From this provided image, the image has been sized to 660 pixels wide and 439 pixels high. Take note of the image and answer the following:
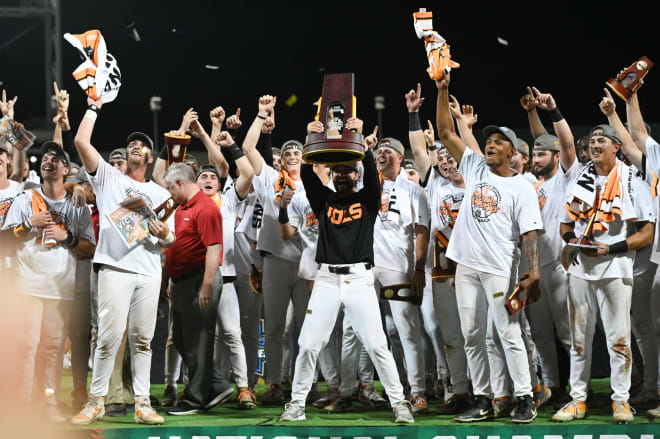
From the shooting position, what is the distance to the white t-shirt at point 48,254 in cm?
583

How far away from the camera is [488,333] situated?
5.58 m

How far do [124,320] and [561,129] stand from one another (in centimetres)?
388

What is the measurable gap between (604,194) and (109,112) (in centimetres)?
1390

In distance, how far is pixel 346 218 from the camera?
5.74m

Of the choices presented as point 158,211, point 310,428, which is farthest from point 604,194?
point 158,211

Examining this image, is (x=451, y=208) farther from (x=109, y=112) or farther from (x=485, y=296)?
(x=109, y=112)

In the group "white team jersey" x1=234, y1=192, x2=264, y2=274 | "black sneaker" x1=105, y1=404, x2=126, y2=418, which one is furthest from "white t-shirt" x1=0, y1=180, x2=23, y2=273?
"white team jersey" x1=234, y1=192, x2=264, y2=274

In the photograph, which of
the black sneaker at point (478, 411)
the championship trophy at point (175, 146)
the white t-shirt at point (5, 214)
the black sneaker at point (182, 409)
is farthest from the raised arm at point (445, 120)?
the white t-shirt at point (5, 214)

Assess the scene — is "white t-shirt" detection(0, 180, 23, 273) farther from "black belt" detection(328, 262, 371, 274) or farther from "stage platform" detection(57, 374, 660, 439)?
"black belt" detection(328, 262, 371, 274)

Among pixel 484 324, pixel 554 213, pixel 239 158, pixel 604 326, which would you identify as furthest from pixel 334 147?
pixel 604 326

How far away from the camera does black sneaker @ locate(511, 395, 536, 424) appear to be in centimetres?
528

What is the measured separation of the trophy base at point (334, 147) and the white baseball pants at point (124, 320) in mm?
1648

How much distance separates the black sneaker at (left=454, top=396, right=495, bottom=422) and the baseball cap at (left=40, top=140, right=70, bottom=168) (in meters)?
3.89

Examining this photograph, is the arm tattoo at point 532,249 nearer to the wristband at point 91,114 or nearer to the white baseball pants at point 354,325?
the white baseball pants at point 354,325
